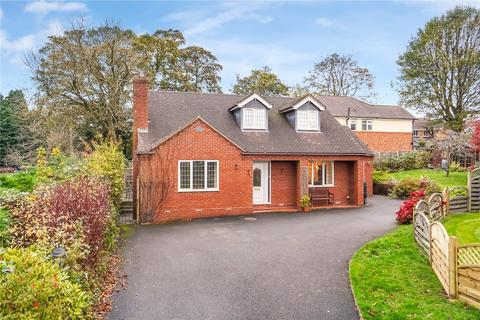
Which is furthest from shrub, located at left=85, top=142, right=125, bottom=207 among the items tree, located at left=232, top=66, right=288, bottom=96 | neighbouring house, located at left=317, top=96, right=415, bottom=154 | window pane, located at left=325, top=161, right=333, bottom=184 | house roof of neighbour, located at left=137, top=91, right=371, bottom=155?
tree, located at left=232, top=66, right=288, bottom=96

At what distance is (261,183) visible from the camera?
19.7 meters

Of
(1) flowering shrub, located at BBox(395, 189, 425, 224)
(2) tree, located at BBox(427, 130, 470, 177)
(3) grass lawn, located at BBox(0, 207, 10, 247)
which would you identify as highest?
(2) tree, located at BBox(427, 130, 470, 177)

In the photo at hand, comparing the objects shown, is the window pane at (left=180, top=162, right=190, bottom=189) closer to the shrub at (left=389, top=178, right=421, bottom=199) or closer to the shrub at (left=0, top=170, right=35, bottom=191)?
the shrub at (left=0, top=170, right=35, bottom=191)

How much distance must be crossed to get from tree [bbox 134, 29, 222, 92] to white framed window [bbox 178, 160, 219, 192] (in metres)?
20.1

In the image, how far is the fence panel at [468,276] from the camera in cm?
660

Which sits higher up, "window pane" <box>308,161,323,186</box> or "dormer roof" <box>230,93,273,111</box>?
"dormer roof" <box>230,93,273,111</box>

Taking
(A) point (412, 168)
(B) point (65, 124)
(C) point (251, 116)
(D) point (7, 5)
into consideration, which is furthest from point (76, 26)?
(A) point (412, 168)

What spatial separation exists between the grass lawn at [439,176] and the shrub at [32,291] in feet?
88.4

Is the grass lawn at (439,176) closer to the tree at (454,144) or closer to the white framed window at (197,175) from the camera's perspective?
the tree at (454,144)

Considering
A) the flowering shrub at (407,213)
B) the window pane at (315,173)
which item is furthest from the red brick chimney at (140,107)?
the flowering shrub at (407,213)

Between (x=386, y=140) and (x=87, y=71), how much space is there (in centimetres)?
3235

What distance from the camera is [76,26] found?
1078 inches

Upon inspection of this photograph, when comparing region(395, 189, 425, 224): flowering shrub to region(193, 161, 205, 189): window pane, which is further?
region(193, 161, 205, 189): window pane

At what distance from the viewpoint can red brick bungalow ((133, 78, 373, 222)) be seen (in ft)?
54.7
